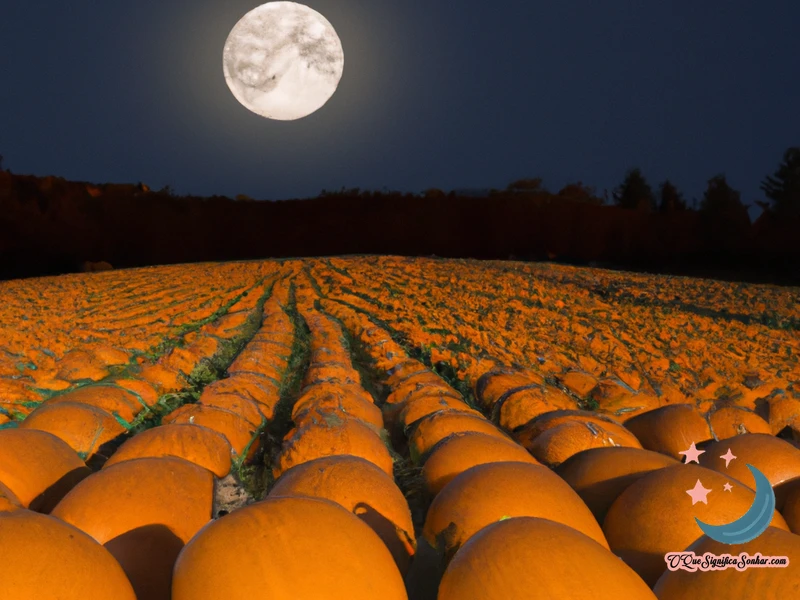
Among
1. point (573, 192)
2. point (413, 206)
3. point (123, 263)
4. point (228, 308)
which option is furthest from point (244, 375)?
point (573, 192)

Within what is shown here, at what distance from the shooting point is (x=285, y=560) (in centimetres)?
199

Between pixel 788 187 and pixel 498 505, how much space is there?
47316 mm

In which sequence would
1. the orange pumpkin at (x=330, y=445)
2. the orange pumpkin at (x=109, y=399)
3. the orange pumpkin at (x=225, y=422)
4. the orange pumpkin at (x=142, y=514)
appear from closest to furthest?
the orange pumpkin at (x=142, y=514)
the orange pumpkin at (x=330, y=445)
the orange pumpkin at (x=225, y=422)
the orange pumpkin at (x=109, y=399)

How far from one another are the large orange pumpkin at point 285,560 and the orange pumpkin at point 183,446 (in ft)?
5.22

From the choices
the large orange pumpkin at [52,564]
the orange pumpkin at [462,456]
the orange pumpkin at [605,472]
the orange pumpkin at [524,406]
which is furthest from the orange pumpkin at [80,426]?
the orange pumpkin at [605,472]

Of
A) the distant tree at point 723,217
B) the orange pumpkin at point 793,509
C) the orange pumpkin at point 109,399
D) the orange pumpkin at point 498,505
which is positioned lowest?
the orange pumpkin at point 109,399

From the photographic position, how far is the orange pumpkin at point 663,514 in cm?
273

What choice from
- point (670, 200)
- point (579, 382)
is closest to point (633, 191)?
point (670, 200)

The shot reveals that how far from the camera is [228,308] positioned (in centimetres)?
1248

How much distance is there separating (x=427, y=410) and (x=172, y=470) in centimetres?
225

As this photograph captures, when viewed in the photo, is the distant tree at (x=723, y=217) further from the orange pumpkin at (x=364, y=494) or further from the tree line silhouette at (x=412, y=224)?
the orange pumpkin at (x=364, y=494)

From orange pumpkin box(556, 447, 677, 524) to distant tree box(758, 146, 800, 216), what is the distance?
44.7 m

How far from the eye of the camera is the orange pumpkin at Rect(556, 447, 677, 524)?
3.28 m

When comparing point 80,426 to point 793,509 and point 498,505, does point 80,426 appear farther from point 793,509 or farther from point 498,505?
point 793,509
